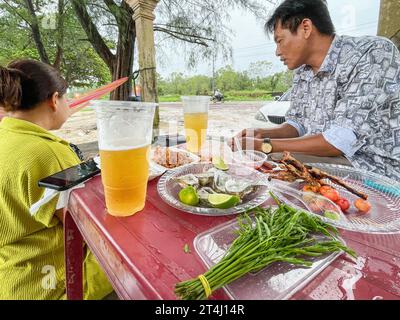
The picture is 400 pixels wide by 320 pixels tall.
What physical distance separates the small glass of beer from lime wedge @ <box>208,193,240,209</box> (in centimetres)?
65

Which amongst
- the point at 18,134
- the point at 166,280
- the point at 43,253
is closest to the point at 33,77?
the point at 18,134

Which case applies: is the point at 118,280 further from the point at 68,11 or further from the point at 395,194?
the point at 68,11

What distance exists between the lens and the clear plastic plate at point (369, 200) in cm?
59

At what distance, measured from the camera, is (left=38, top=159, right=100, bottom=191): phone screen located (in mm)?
730

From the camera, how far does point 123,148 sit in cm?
59

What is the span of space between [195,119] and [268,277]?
0.94 meters

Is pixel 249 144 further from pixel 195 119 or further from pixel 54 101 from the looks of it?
pixel 54 101

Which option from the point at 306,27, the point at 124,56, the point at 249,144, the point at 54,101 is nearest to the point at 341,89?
the point at 306,27

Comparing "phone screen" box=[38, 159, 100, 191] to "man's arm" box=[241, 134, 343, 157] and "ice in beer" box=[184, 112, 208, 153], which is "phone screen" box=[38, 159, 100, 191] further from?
"man's arm" box=[241, 134, 343, 157]

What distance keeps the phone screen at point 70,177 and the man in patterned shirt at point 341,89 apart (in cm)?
78

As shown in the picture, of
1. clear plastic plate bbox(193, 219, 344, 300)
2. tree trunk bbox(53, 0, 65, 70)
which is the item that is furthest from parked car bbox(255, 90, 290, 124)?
tree trunk bbox(53, 0, 65, 70)

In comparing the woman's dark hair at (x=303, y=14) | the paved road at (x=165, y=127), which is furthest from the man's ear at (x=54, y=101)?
the woman's dark hair at (x=303, y=14)

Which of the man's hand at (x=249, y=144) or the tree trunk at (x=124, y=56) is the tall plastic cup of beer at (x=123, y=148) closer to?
the man's hand at (x=249, y=144)
